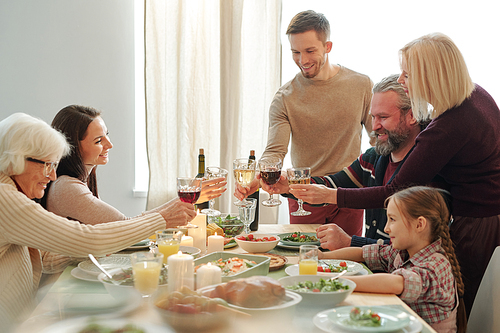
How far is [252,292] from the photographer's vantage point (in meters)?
0.95

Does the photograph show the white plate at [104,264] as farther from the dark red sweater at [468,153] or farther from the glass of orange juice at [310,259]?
the dark red sweater at [468,153]

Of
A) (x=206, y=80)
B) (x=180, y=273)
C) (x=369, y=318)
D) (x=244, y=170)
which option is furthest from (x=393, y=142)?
(x=206, y=80)

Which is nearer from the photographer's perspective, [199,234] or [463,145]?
[463,145]

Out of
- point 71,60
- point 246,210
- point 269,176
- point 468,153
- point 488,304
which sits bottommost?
point 488,304

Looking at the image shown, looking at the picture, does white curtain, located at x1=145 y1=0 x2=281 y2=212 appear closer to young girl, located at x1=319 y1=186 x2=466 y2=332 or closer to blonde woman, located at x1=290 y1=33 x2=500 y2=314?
blonde woman, located at x1=290 y1=33 x2=500 y2=314

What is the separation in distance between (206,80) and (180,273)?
302 cm

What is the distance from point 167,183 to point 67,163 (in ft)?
5.99

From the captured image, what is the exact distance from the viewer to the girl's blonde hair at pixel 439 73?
1714 mm

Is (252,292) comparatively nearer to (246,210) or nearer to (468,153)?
(246,210)

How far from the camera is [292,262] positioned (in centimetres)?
166

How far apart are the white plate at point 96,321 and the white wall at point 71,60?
3256 mm

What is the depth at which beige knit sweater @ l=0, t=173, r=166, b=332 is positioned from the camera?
4.42ft

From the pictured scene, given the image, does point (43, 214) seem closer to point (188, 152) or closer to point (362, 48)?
point (188, 152)

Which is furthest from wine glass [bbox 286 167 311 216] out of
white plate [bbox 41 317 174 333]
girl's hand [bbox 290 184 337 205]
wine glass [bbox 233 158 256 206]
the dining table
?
white plate [bbox 41 317 174 333]
